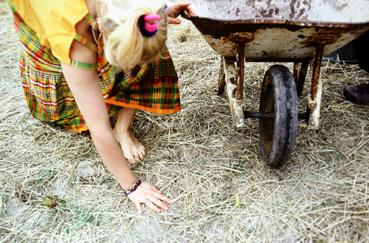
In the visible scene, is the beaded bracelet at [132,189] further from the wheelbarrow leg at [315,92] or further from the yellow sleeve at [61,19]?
the wheelbarrow leg at [315,92]

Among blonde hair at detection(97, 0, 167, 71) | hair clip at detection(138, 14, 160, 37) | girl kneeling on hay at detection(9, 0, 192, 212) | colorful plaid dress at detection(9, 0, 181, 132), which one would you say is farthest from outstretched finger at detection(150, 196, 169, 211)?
hair clip at detection(138, 14, 160, 37)

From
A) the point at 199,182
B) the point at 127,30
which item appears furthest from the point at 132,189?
the point at 127,30

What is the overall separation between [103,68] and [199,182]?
647 mm

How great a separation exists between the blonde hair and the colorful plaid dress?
21 centimetres

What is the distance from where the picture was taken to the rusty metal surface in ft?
4.70

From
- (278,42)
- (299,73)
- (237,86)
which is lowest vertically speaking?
(299,73)

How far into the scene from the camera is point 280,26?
145 cm

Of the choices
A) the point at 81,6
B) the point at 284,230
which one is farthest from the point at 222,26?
the point at 284,230

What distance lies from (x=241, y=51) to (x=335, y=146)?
701mm

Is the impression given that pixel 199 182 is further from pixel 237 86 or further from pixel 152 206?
pixel 237 86

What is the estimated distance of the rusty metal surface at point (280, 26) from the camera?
4.70 feet

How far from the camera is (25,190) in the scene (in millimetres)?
1850

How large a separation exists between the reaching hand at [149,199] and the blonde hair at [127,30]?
2.15ft

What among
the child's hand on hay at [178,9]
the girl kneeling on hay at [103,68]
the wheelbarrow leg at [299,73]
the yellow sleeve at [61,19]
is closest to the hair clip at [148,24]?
the girl kneeling on hay at [103,68]
